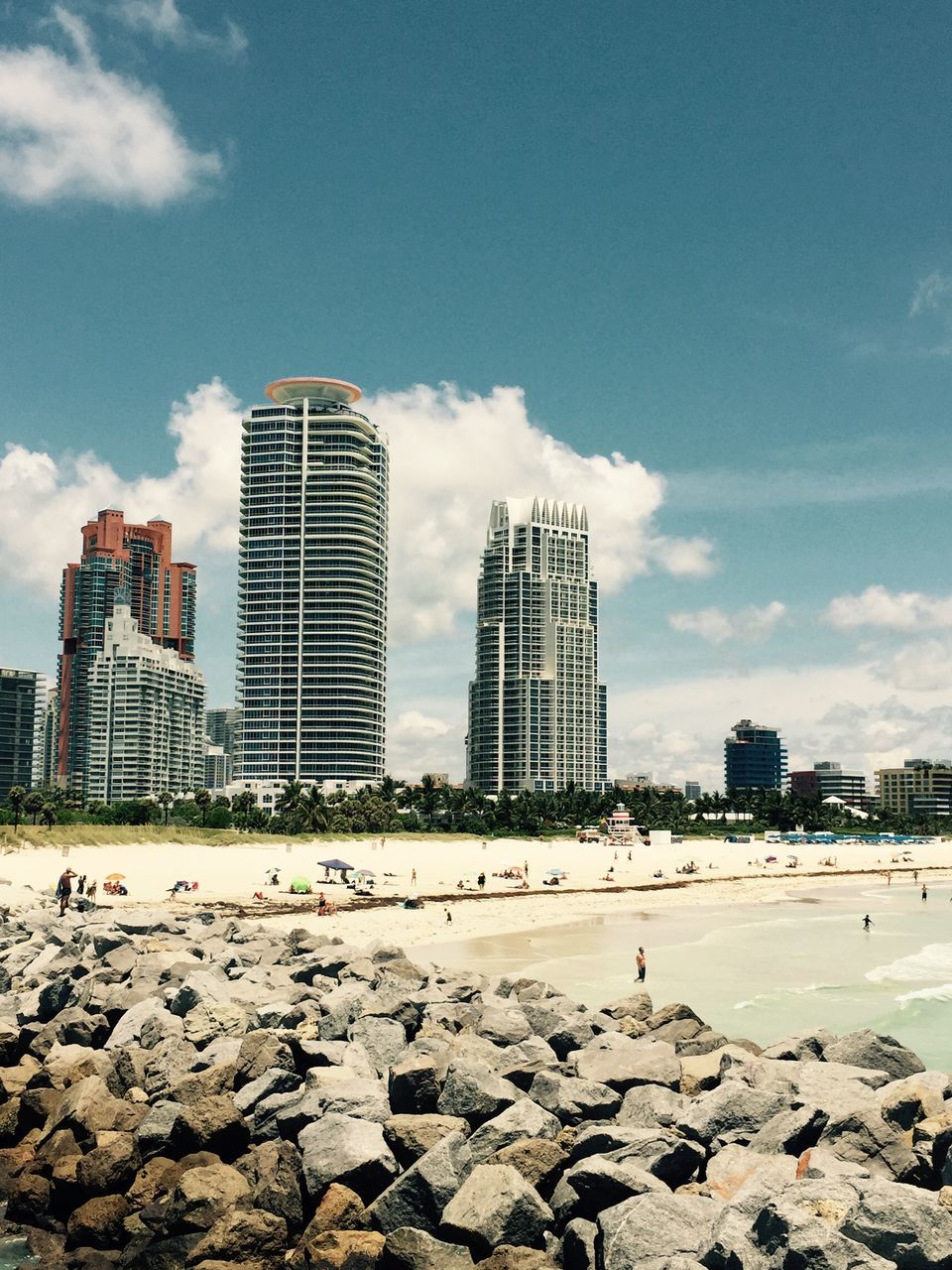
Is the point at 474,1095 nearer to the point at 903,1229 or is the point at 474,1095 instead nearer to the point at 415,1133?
the point at 415,1133

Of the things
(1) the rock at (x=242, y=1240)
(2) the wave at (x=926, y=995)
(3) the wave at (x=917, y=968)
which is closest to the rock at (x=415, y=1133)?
(1) the rock at (x=242, y=1240)

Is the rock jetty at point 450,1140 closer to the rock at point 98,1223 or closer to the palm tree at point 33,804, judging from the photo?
the rock at point 98,1223

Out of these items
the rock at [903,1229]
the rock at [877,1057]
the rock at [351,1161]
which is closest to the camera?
the rock at [903,1229]

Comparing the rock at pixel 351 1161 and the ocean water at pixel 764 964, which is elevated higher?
the rock at pixel 351 1161

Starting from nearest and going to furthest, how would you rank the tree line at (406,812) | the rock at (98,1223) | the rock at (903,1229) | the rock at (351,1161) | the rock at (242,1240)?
1. the rock at (903,1229)
2. the rock at (242,1240)
3. the rock at (351,1161)
4. the rock at (98,1223)
5. the tree line at (406,812)

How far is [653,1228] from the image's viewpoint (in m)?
11.7

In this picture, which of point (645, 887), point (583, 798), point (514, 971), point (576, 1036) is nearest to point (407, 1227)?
point (576, 1036)

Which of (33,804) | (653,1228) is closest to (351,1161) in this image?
(653,1228)

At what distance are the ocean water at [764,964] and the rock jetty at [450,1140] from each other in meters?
10.1

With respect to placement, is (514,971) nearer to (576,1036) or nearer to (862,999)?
(862,999)

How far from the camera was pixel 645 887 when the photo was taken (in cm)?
8519

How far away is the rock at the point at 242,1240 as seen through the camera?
42.7 feet

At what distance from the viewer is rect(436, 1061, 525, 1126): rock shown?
1575 centimetres

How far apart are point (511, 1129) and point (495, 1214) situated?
7.05 feet
